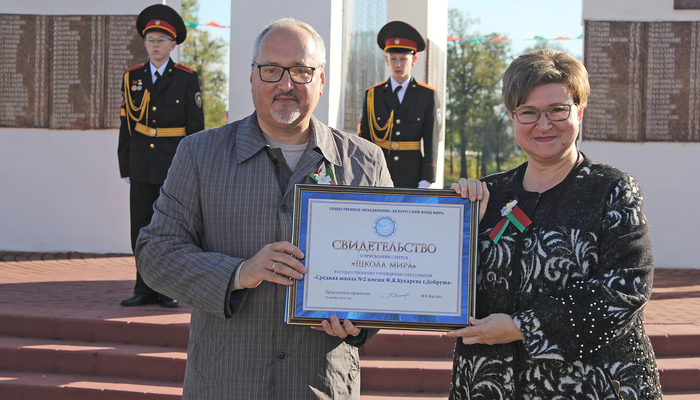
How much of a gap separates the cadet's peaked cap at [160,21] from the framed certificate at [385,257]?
3983 millimetres

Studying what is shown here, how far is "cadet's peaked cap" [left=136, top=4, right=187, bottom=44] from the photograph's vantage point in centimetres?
520

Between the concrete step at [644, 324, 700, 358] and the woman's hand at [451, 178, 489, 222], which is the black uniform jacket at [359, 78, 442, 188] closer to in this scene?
the concrete step at [644, 324, 700, 358]

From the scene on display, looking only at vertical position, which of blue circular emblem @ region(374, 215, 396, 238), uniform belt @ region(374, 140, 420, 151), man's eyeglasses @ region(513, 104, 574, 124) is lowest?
blue circular emblem @ region(374, 215, 396, 238)

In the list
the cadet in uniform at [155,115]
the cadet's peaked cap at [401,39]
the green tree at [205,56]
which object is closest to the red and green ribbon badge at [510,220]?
the cadet in uniform at [155,115]

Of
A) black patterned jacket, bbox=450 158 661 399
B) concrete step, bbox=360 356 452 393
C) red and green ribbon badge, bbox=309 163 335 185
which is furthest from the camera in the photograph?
concrete step, bbox=360 356 452 393

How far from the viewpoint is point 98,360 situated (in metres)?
4.27

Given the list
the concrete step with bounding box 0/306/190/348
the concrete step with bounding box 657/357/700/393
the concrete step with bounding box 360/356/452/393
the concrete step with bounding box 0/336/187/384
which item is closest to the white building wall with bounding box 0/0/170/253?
the concrete step with bounding box 0/306/190/348

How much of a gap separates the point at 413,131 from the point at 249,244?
14.0 feet

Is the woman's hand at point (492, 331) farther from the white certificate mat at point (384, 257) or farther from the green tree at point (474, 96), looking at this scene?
the green tree at point (474, 96)

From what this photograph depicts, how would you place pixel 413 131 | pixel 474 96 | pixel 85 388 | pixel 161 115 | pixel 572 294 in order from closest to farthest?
pixel 572 294, pixel 85 388, pixel 161 115, pixel 413 131, pixel 474 96

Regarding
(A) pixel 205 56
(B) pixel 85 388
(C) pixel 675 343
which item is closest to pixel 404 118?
(C) pixel 675 343

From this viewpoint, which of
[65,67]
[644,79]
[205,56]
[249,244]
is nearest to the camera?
[249,244]

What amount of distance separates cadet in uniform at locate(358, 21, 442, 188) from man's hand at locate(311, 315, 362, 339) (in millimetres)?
4191

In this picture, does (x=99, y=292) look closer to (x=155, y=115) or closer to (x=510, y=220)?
(x=155, y=115)
